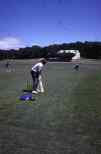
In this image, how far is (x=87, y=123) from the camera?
26.6 feet

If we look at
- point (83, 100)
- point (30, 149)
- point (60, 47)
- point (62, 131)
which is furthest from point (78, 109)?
point (60, 47)

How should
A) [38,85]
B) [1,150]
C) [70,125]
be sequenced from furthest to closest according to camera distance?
[38,85] < [70,125] < [1,150]

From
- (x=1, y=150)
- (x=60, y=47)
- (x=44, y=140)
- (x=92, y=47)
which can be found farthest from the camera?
(x=60, y=47)

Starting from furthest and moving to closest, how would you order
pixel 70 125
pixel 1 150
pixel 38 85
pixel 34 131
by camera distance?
pixel 38 85 → pixel 70 125 → pixel 34 131 → pixel 1 150

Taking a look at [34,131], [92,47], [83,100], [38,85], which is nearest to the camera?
[34,131]

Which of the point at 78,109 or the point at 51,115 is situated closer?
the point at 51,115

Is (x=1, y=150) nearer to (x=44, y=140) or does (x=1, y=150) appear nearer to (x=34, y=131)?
(x=44, y=140)

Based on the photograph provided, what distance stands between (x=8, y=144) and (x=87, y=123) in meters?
2.80

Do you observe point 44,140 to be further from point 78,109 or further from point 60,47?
point 60,47

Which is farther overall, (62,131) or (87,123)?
(87,123)

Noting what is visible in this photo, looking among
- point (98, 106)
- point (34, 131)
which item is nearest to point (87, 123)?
point (34, 131)

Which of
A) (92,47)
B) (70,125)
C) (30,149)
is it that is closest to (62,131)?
(70,125)

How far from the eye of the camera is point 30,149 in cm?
584

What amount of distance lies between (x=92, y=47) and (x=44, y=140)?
85880mm
